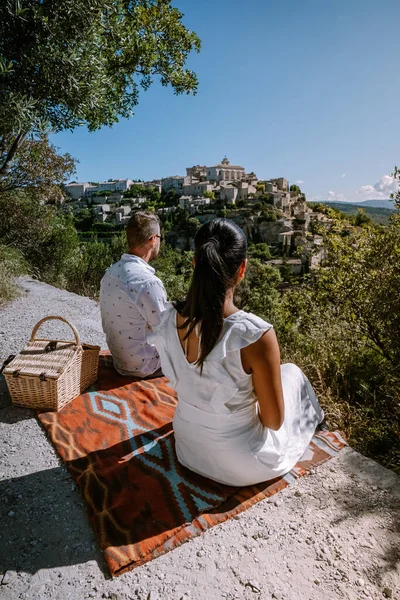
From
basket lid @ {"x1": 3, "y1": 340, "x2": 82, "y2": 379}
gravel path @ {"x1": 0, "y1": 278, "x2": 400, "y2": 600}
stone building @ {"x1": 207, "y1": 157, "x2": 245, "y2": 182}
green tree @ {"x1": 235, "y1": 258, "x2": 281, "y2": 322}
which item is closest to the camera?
gravel path @ {"x1": 0, "y1": 278, "x2": 400, "y2": 600}

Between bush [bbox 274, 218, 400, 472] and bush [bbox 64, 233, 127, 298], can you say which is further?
bush [bbox 64, 233, 127, 298]

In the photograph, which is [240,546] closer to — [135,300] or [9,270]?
[135,300]

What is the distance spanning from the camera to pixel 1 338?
4.23 metres

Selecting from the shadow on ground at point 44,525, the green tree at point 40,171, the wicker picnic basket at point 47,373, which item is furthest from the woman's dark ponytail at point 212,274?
the green tree at point 40,171

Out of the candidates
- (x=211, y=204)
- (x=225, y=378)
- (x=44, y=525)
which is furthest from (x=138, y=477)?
(x=211, y=204)

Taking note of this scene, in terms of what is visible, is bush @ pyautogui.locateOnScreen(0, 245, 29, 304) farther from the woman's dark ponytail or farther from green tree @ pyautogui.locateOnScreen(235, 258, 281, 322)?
green tree @ pyautogui.locateOnScreen(235, 258, 281, 322)

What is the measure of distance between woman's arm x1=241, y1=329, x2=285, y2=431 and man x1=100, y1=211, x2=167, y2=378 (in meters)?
1.35

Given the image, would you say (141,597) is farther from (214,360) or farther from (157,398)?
(157,398)

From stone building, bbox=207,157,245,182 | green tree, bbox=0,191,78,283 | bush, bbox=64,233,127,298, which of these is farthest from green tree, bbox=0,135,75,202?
stone building, bbox=207,157,245,182

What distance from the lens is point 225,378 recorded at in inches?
67.6

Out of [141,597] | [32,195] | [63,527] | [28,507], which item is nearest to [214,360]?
[141,597]

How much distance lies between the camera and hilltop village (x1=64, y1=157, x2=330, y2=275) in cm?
5109

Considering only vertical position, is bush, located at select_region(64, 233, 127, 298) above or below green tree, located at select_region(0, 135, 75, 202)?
below

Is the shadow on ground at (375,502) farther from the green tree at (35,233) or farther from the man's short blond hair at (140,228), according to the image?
the green tree at (35,233)
